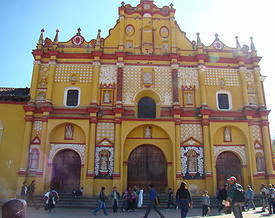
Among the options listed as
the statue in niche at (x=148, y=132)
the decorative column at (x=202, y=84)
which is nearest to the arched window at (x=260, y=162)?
the decorative column at (x=202, y=84)

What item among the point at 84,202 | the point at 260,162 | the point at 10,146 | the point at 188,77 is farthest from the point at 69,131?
the point at 260,162

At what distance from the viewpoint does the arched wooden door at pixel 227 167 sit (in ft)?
70.8

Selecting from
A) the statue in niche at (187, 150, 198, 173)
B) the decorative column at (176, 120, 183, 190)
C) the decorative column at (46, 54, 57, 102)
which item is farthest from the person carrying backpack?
the decorative column at (46, 54, 57, 102)

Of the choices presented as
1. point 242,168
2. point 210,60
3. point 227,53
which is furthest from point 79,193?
point 227,53

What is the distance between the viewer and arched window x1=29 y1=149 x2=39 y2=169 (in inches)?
810

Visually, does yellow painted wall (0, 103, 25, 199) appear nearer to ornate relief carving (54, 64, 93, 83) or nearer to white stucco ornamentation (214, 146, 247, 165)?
ornate relief carving (54, 64, 93, 83)

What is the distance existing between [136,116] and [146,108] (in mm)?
1276

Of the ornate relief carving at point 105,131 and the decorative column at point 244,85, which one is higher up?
the decorative column at point 244,85

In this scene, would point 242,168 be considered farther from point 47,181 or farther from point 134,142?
point 47,181

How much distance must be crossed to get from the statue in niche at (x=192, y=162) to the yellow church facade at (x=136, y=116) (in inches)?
3.0

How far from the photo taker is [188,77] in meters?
23.6

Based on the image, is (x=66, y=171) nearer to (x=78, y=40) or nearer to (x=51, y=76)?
(x=51, y=76)

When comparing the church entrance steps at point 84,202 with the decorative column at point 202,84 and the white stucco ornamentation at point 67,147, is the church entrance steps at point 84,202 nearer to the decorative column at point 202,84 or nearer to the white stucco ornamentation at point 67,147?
the white stucco ornamentation at point 67,147

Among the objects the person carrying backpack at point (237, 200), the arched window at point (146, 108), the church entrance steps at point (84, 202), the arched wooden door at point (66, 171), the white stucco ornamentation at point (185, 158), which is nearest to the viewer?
the person carrying backpack at point (237, 200)
